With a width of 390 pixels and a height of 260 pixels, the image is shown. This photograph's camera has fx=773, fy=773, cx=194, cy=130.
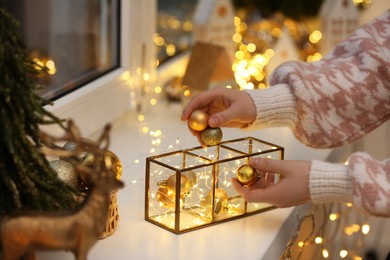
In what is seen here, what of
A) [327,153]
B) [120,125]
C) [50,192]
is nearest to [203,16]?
[120,125]

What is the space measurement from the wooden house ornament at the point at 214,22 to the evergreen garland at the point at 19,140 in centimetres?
85

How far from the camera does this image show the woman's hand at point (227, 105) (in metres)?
1.12

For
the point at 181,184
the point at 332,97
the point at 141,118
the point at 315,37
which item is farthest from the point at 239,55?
the point at 181,184

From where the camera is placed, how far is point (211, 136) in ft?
3.52

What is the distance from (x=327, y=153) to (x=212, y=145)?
0.35m

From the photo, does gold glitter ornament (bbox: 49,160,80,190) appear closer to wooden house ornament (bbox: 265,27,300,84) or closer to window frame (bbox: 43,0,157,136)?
window frame (bbox: 43,0,157,136)

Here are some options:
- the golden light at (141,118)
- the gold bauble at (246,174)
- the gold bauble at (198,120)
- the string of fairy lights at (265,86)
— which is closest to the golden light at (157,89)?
the string of fairy lights at (265,86)

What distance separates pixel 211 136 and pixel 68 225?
360 mm

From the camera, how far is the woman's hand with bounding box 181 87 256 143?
3.69ft

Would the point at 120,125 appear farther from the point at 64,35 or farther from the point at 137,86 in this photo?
the point at 64,35

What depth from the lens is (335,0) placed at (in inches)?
68.3

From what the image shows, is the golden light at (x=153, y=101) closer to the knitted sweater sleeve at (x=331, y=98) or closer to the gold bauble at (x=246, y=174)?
the knitted sweater sleeve at (x=331, y=98)

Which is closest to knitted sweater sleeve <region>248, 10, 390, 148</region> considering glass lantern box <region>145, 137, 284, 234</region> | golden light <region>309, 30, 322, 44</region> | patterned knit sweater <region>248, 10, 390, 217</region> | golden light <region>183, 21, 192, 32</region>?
patterned knit sweater <region>248, 10, 390, 217</region>

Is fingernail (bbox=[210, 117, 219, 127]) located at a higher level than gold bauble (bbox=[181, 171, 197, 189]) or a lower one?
higher
